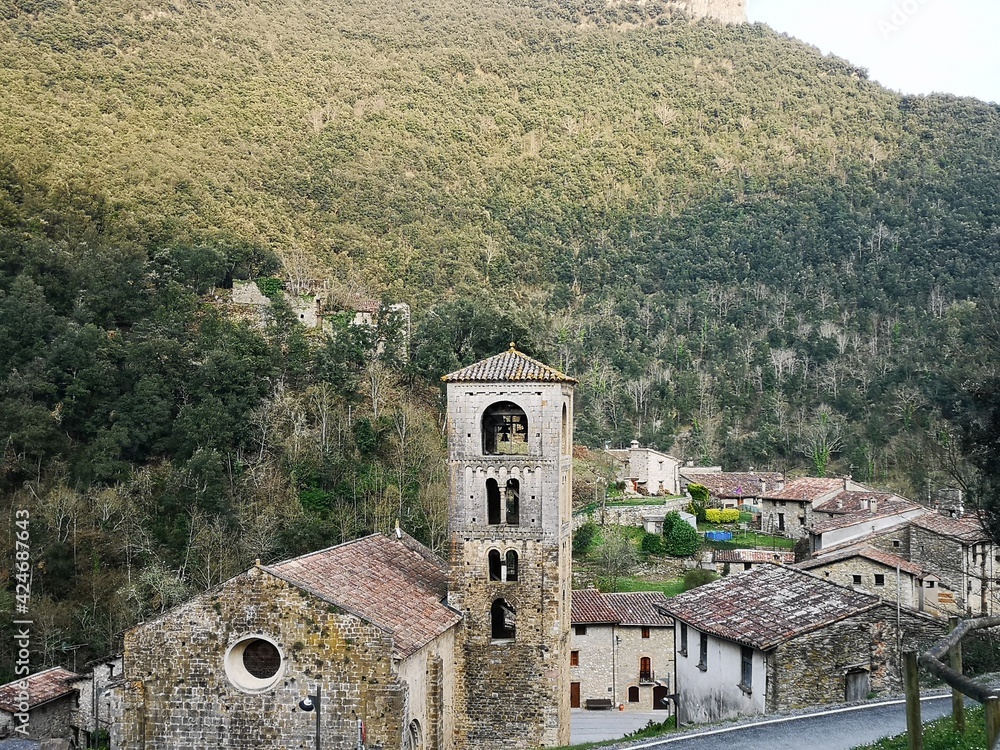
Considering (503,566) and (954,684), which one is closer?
(954,684)

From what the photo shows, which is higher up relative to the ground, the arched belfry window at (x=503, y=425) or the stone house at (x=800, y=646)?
the arched belfry window at (x=503, y=425)

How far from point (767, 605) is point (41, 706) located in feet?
69.2

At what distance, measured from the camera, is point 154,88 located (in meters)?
87.8

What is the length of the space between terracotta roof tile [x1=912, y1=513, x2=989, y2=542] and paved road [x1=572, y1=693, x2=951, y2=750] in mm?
21386

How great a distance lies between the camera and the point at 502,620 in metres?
24.8

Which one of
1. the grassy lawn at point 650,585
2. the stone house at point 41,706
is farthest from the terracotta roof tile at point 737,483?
the stone house at point 41,706

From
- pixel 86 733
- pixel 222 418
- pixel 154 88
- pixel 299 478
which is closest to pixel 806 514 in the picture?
pixel 299 478

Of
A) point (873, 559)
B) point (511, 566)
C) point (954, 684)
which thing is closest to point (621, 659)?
point (873, 559)

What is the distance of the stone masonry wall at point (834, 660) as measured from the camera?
1973cm

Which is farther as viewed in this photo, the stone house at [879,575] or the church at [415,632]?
the stone house at [879,575]

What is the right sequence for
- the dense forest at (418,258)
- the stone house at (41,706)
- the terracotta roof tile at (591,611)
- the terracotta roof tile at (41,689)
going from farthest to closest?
the dense forest at (418,258)
the terracotta roof tile at (591,611)
the terracotta roof tile at (41,689)
the stone house at (41,706)

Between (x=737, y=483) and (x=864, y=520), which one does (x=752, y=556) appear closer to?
(x=864, y=520)

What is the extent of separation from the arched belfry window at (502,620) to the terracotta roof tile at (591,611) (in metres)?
12.6

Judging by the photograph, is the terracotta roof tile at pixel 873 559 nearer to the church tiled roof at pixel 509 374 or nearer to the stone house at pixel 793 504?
the church tiled roof at pixel 509 374
